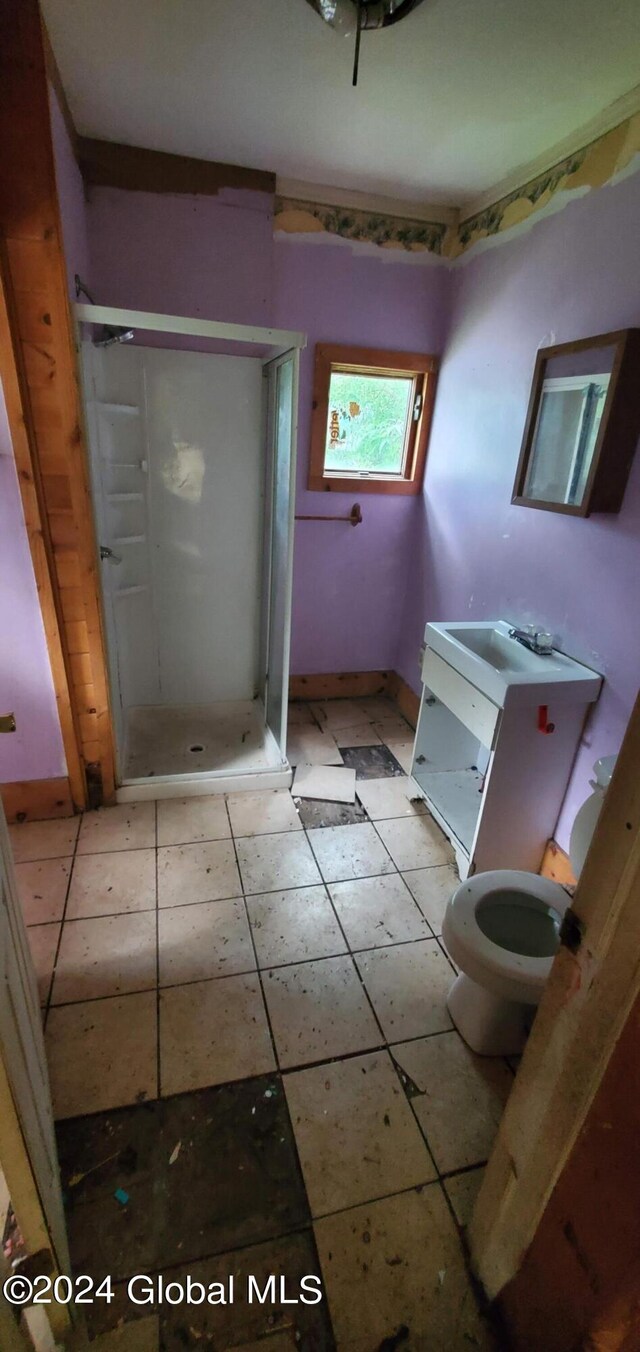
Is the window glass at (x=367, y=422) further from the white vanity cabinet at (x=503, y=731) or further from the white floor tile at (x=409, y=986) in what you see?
the white floor tile at (x=409, y=986)

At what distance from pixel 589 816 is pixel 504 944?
42cm

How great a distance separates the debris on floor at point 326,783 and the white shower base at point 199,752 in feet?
0.27

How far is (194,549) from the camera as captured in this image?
2803mm

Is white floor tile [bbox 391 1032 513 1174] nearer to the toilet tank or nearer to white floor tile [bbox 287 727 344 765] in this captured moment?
the toilet tank

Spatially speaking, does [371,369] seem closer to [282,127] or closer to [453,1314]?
[282,127]

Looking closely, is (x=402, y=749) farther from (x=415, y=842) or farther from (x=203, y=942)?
(x=203, y=942)

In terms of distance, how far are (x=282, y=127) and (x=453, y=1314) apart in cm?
324

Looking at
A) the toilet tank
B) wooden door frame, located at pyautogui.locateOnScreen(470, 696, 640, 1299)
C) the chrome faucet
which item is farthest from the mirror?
wooden door frame, located at pyautogui.locateOnScreen(470, 696, 640, 1299)

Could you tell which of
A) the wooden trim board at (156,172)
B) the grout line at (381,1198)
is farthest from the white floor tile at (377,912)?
the wooden trim board at (156,172)

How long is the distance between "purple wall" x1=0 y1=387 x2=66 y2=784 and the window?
4.82ft

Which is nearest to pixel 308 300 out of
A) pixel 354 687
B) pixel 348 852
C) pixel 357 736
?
pixel 354 687

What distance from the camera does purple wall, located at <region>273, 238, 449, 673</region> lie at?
2551 mm

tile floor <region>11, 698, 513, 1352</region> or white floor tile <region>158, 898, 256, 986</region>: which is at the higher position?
white floor tile <region>158, 898, 256, 986</region>

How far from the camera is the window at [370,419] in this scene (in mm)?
2721
